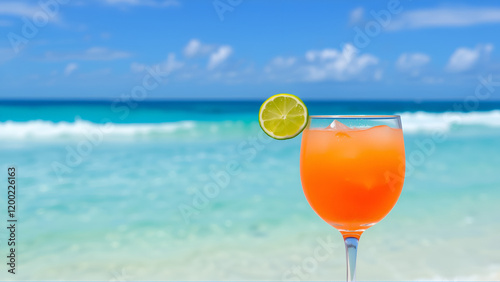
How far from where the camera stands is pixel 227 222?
5391 mm

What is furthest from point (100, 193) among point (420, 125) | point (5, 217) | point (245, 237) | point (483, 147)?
point (420, 125)

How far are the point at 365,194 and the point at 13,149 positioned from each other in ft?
34.7

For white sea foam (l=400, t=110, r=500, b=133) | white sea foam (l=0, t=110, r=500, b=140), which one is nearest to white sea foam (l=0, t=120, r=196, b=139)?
white sea foam (l=0, t=110, r=500, b=140)

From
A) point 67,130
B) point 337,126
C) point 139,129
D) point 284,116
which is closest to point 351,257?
point 337,126

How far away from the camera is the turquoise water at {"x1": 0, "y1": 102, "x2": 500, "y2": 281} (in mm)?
4352

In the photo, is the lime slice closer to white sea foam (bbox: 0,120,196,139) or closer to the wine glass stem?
the wine glass stem

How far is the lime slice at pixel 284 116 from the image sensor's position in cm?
196

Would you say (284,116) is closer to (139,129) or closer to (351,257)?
(351,257)

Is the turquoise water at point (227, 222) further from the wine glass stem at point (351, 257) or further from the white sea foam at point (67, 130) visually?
the white sea foam at point (67, 130)

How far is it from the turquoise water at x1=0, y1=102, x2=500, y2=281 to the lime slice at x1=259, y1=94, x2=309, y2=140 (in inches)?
88.7

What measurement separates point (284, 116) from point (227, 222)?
3508 millimetres

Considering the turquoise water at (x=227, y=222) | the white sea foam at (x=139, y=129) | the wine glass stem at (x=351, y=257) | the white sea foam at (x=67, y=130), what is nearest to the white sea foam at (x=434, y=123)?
the white sea foam at (x=139, y=129)

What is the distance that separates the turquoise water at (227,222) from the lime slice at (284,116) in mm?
2253

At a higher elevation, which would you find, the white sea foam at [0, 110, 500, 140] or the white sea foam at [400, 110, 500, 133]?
the white sea foam at [400, 110, 500, 133]
